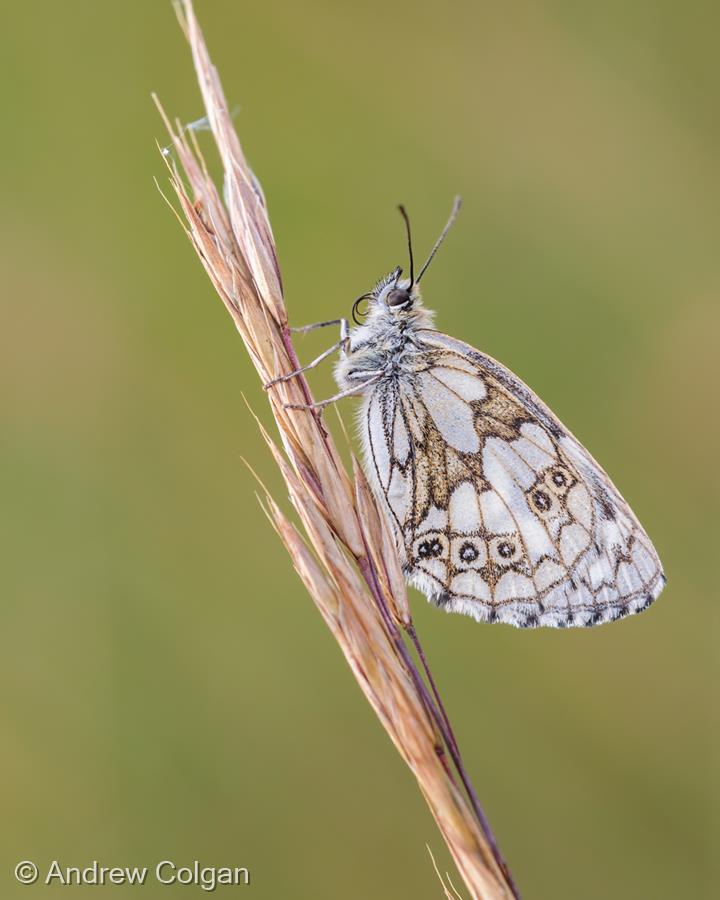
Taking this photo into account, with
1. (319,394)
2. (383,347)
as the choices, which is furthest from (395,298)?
(319,394)

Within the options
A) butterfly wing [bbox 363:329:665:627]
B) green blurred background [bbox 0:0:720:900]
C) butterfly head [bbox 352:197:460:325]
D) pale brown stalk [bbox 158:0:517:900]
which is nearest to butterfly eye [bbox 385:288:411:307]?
butterfly head [bbox 352:197:460:325]

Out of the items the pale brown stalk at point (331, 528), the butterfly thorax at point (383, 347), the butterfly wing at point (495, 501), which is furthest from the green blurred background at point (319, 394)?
the pale brown stalk at point (331, 528)

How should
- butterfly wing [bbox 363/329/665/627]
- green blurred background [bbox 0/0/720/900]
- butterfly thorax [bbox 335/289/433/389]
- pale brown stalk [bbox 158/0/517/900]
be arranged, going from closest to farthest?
pale brown stalk [bbox 158/0/517/900]
butterfly wing [bbox 363/329/665/627]
butterfly thorax [bbox 335/289/433/389]
green blurred background [bbox 0/0/720/900]

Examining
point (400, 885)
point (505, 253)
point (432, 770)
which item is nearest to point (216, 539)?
point (400, 885)

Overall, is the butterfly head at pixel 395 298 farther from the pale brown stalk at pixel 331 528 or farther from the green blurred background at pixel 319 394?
the green blurred background at pixel 319 394

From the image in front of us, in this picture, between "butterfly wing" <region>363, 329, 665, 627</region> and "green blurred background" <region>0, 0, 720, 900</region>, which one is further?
"green blurred background" <region>0, 0, 720, 900</region>

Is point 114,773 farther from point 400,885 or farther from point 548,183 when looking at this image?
point 548,183

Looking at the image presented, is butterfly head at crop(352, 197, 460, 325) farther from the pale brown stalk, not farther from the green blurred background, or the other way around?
the green blurred background

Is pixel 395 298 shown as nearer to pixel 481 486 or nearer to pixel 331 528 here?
pixel 481 486
